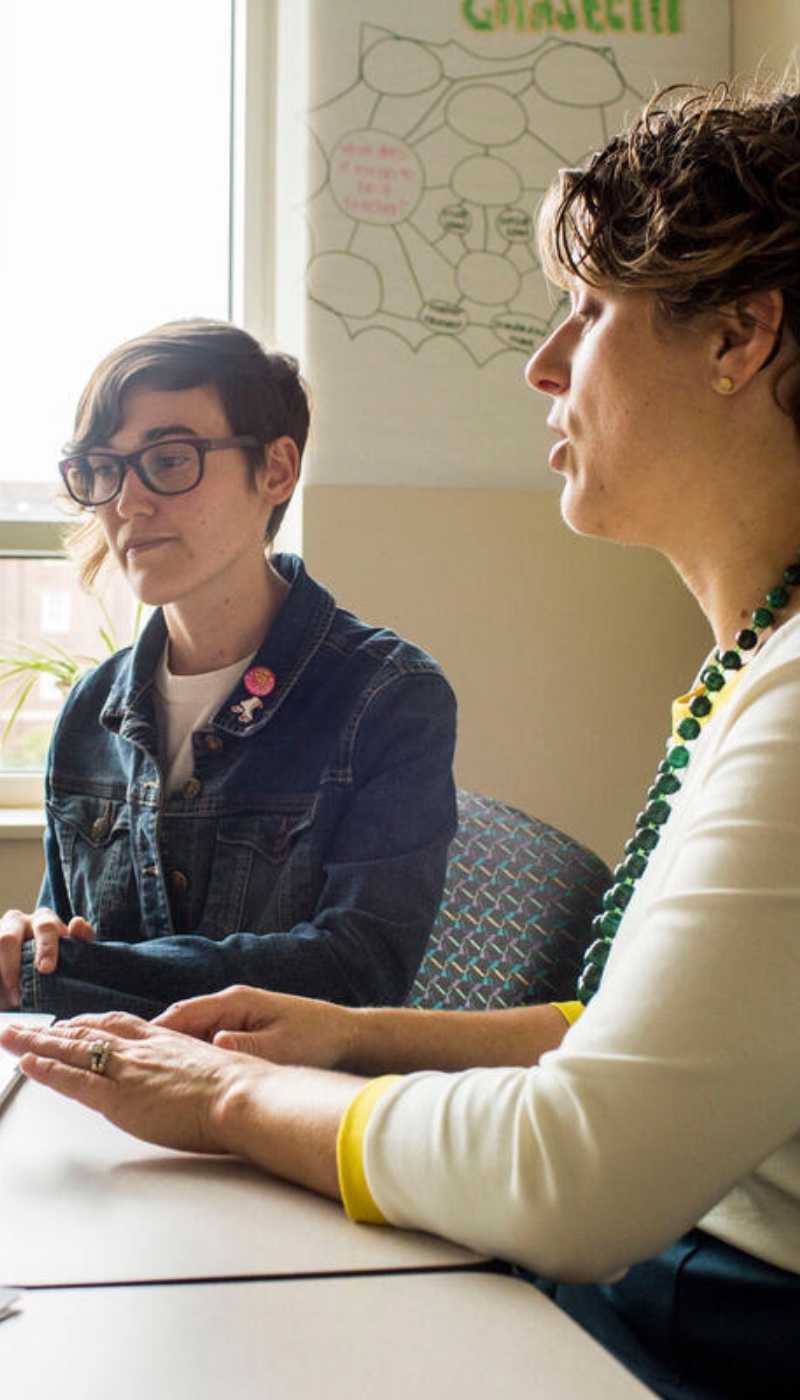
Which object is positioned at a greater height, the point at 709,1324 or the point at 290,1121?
the point at 290,1121

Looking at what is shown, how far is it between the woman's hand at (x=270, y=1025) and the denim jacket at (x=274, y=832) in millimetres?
322

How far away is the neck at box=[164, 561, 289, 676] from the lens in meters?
1.75

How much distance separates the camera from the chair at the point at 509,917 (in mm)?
1467

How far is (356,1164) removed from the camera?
2.62 feet

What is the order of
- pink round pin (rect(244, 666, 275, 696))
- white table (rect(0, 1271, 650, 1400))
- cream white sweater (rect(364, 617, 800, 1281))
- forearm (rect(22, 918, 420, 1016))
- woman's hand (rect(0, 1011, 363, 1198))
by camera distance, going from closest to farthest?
white table (rect(0, 1271, 650, 1400))
cream white sweater (rect(364, 617, 800, 1281))
woman's hand (rect(0, 1011, 363, 1198))
forearm (rect(22, 918, 420, 1016))
pink round pin (rect(244, 666, 275, 696))

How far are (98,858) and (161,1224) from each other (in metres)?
0.93

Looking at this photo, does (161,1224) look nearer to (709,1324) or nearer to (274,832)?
(709,1324)

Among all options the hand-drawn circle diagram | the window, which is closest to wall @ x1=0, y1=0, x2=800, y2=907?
the hand-drawn circle diagram

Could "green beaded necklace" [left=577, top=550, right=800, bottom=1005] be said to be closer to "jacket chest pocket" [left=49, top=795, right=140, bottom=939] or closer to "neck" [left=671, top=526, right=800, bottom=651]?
"neck" [left=671, top=526, right=800, bottom=651]

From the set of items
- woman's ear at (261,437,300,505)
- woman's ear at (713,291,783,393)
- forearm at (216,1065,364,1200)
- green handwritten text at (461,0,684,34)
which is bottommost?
forearm at (216,1065,364,1200)

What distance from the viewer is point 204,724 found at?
1672mm

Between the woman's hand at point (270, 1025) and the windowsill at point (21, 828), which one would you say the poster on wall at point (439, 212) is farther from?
the woman's hand at point (270, 1025)

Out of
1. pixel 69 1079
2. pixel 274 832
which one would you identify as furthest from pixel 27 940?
pixel 69 1079

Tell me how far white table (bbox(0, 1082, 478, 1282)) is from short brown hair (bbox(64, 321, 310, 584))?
3.31 feet
